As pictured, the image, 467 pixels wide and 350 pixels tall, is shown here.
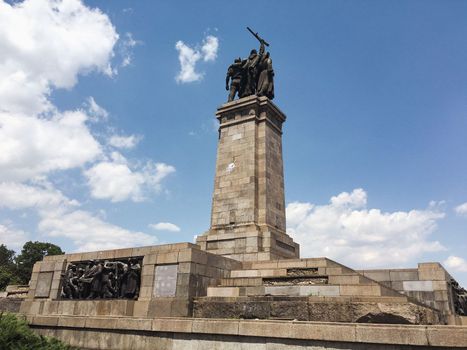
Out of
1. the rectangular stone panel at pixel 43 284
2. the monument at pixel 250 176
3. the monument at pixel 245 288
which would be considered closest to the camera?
the monument at pixel 245 288

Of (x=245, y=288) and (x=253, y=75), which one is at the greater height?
(x=253, y=75)

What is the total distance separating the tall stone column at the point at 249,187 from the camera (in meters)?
16.8

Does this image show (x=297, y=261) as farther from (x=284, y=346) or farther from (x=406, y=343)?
(x=406, y=343)

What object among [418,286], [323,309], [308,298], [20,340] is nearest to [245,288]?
[308,298]

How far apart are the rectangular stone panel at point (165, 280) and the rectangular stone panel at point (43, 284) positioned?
629cm

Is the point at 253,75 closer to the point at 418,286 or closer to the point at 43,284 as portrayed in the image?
the point at 418,286

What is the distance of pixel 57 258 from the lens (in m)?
16.5

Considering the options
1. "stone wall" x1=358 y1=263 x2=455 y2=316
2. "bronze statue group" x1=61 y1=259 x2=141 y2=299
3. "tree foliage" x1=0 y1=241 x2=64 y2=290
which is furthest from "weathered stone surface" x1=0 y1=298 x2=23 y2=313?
"tree foliage" x1=0 y1=241 x2=64 y2=290

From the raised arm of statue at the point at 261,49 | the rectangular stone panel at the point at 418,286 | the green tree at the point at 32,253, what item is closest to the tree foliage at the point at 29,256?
the green tree at the point at 32,253

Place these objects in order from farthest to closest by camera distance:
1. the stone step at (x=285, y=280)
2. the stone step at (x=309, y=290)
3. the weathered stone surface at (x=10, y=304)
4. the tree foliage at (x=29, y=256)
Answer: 1. the tree foliage at (x=29, y=256)
2. the weathered stone surface at (x=10, y=304)
3. the stone step at (x=285, y=280)
4. the stone step at (x=309, y=290)

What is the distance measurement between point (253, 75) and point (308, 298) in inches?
582

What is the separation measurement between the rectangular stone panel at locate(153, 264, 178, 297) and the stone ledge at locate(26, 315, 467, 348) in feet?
8.48

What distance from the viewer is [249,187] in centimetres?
1816

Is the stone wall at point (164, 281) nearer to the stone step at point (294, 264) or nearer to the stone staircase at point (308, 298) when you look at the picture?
the stone staircase at point (308, 298)
